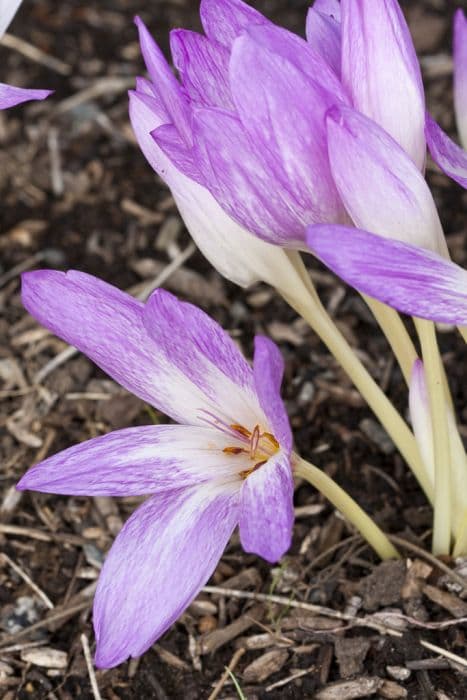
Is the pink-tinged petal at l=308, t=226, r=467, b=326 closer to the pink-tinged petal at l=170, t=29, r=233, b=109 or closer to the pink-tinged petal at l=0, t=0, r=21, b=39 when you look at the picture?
the pink-tinged petal at l=170, t=29, r=233, b=109

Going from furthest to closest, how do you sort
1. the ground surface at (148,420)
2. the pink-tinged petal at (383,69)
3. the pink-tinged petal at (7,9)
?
1. the ground surface at (148,420)
2. the pink-tinged petal at (7,9)
3. the pink-tinged petal at (383,69)

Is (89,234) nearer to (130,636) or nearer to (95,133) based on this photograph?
(95,133)

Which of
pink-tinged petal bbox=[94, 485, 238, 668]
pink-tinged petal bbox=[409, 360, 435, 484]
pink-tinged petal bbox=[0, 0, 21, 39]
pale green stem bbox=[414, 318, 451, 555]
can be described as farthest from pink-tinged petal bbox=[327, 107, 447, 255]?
pink-tinged petal bbox=[0, 0, 21, 39]

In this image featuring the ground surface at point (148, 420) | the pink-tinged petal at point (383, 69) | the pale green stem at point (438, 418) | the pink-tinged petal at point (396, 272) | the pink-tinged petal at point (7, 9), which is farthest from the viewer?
the ground surface at point (148, 420)

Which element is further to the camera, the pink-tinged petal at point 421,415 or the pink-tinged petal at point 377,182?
the pink-tinged petal at point 421,415

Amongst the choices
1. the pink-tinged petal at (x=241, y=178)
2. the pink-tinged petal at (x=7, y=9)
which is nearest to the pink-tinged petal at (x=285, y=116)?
the pink-tinged petal at (x=241, y=178)

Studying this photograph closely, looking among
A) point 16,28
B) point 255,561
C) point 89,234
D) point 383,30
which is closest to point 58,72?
point 16,28

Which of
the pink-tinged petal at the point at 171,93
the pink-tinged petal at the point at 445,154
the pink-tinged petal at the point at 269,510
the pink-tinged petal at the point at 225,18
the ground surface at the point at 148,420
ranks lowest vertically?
the ground surface at the point at 148,420

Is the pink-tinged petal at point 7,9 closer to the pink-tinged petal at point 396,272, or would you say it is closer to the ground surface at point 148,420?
the pink-tinged petal at point 396,272
